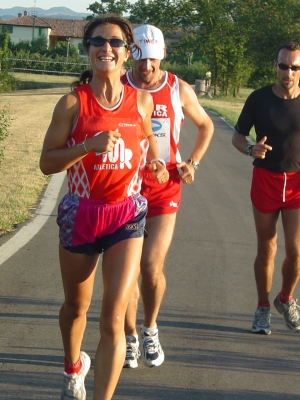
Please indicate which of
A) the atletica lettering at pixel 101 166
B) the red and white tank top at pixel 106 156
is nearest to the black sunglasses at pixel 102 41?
the red and white tank top at pixel 106 156

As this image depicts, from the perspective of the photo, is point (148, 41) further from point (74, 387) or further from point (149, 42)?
point (74, 387)

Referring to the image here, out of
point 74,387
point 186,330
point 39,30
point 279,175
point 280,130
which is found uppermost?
point 280,130

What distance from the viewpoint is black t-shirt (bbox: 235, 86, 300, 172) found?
625 cm

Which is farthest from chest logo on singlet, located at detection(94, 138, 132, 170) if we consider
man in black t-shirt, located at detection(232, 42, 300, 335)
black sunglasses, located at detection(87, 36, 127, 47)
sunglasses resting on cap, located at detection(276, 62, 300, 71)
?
sunglasses resting on cap, located at detection(276, 62, 300, 71)

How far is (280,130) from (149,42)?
4.47ft

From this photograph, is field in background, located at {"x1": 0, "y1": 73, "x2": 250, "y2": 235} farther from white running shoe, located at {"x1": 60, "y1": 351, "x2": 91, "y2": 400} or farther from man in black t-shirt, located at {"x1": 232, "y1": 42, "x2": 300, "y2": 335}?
white running shoe, located at {"x1": 60, "y1": 351, "x2": 91, "y2": 400}

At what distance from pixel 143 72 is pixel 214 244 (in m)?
3.68

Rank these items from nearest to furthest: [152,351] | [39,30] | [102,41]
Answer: [102,41], [152,351], [39,30]

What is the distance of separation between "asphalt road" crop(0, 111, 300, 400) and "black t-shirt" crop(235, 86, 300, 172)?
49.8 inches

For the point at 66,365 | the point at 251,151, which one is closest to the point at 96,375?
the point at 66,365

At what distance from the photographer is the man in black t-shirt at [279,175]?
6242mm

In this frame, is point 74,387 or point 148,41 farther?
point 148,41

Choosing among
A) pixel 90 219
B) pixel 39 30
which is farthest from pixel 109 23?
pixel 39 30

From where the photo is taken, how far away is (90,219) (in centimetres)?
443
